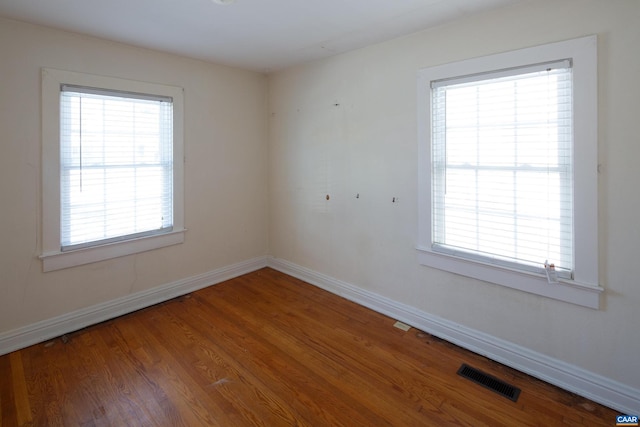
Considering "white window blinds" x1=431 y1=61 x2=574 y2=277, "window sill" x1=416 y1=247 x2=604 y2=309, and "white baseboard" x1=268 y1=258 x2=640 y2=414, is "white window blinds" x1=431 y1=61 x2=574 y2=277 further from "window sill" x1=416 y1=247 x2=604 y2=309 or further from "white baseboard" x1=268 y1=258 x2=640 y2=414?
"white baseboard" x1=268 y1=258 x2=640 y2=414

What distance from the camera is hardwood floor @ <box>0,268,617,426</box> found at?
1862 millimetres

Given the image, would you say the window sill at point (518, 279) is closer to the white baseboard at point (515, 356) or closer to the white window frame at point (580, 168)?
the white window frame at point (580, 168)

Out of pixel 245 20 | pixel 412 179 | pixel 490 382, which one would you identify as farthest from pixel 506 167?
pixel 245 20

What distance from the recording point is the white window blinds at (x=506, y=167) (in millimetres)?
2049

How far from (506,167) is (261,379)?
88.1 inches

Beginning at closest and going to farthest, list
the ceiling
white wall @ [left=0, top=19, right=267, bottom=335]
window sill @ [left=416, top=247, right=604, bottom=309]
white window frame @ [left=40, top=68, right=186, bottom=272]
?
window sill @ [left=416, top=247, right=604, bottom=309] → the ceiling → white wall @ [left=0, top=19, right=267, bottom=335] → white window frame @ [left=40, top=68, right=186, bottom=272]

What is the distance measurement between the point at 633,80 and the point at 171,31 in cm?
320

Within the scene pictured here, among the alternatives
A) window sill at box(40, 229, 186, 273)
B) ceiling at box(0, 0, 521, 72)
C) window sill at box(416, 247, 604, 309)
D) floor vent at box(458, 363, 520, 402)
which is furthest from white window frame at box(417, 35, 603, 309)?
window sill at box(40, 229, 186, 273)

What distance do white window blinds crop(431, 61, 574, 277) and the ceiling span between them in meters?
0.59

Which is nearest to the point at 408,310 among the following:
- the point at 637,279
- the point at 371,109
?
the point at 637,279

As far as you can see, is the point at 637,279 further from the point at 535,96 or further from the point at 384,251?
the point at 384,251

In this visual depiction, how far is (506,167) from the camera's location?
225 centimetres

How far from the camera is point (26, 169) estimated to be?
8.23 feet

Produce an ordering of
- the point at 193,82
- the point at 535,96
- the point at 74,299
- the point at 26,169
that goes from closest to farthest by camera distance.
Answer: the point at 535,96
the point at 26,169
the point at 74,299
the point at 193,82
